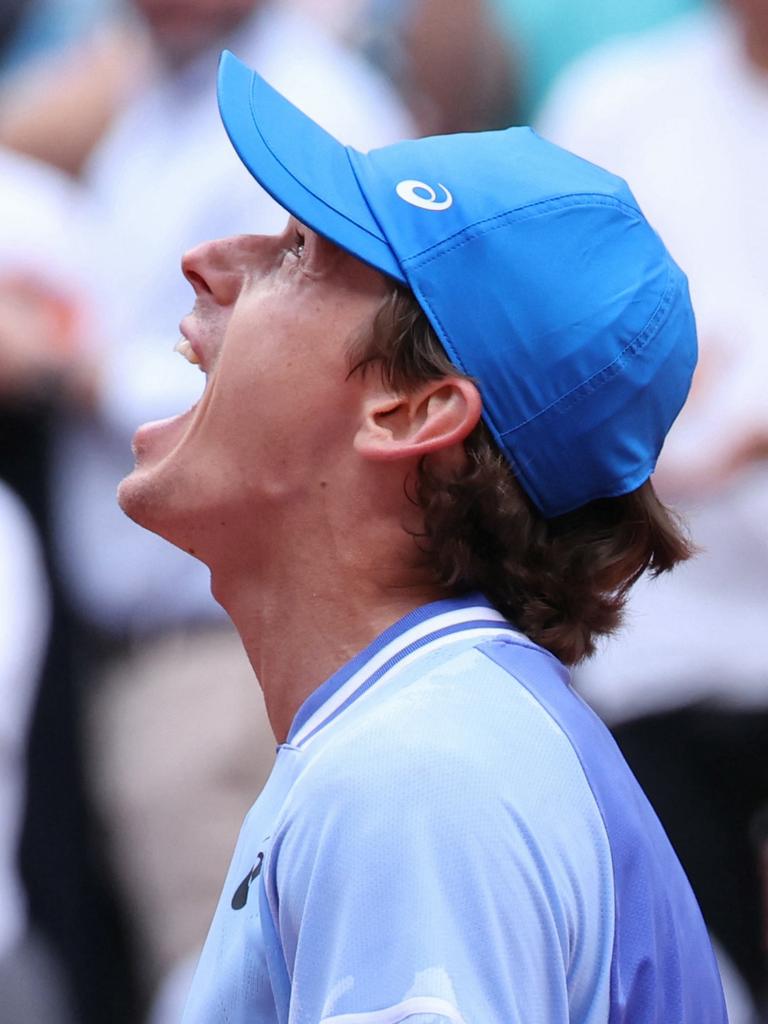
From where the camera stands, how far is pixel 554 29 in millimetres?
4023

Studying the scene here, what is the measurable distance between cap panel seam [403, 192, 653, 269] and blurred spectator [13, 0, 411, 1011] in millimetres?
2286

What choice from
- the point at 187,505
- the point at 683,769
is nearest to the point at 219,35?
the point at 683,769

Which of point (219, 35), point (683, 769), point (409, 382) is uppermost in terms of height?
point (409, 382)

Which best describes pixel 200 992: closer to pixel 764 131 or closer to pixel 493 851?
pixel 493 851

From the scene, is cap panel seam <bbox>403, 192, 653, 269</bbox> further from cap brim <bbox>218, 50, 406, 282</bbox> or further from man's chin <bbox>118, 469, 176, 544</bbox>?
man's chin <bbox>118, 469, 176, 544</bbox>

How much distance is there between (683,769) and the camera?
374cm

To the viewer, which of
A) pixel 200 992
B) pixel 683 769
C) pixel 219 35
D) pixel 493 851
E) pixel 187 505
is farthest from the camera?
pixel 219 35

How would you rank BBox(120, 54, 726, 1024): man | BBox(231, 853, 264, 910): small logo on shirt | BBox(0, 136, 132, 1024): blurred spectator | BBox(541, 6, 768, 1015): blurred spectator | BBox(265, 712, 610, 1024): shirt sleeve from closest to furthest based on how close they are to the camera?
1. BBox(265, 712, 610, 1024): shirt sleeve
2. BBox(120, 54, 726, 1024): man
3. BBox(231, 853, 264, 910): small logo on shirt
4. BBox(541, 6, 768, 1015): blurred spectator
5. BBox(0, 136, 132, 1024): blurred spectator

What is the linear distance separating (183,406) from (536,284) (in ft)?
7.72

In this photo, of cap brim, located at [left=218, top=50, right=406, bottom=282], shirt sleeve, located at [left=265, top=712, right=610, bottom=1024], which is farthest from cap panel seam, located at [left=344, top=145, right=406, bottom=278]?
shirt sleeve, located at [left=265, top=712, right=610, bottom=1024]

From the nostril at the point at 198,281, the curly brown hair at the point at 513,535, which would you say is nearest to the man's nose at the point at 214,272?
the nostril at the point at 198,281

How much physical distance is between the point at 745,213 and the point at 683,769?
4.47 ft

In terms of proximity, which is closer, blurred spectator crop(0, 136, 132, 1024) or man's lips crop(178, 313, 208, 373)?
man's lips crop(178, 313, 208, 373)

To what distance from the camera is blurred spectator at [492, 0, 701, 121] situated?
4008 mm
